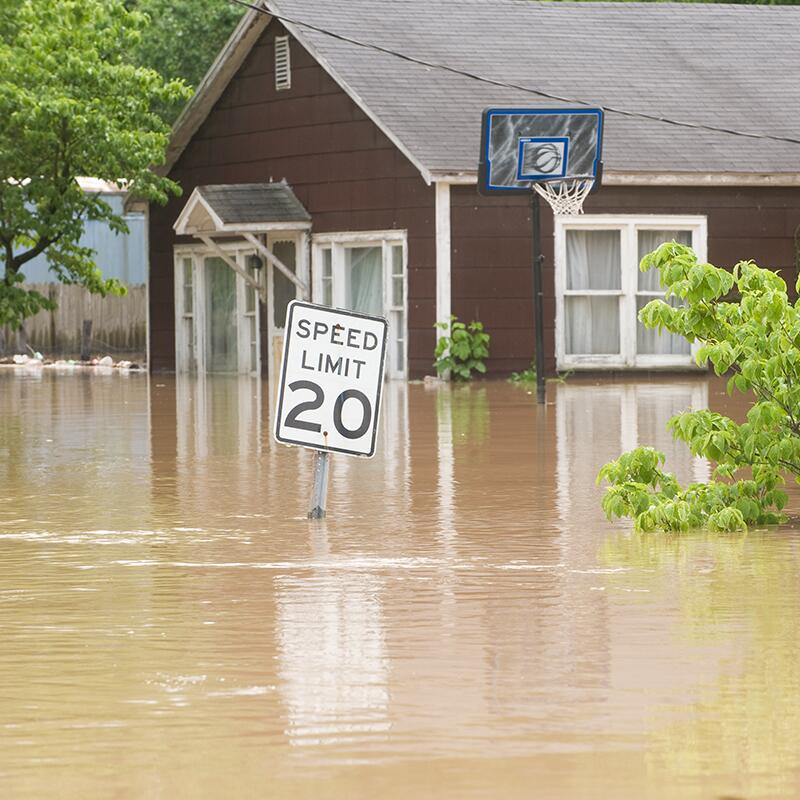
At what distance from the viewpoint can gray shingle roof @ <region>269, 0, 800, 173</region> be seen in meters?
31.6

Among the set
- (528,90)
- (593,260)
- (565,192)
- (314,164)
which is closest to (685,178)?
(593,260)

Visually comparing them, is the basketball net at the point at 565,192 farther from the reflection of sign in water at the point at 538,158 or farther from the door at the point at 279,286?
the door at the point at 279,286

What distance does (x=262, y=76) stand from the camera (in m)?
34.7

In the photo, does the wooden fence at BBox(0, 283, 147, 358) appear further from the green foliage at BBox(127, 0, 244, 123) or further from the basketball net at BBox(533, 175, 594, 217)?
the basketball net at BBox(533, 175, 594, 217)

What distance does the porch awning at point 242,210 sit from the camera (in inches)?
1297

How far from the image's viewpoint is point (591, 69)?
3416 centimetres

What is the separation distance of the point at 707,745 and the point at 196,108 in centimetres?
3065

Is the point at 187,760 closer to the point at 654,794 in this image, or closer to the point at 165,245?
the point at 654,794

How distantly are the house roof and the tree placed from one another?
7.89ft

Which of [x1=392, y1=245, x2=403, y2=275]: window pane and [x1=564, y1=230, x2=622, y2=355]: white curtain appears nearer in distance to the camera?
[x1=392, y1=245, x2=403, y2=275]: window pane

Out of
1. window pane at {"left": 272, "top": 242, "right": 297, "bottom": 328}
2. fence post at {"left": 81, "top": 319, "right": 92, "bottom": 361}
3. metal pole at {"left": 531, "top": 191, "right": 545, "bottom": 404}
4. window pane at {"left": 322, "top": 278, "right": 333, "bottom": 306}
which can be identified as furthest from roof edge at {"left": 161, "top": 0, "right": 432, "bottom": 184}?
fence post at {"left": 81, "top": 319, "right": 92, "bottom": 361}

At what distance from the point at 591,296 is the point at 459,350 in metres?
2.81

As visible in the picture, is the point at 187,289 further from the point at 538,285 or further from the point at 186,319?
the point at 538,285

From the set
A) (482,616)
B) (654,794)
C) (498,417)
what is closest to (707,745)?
(654,794)
